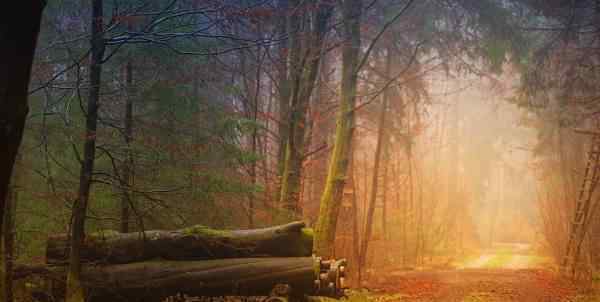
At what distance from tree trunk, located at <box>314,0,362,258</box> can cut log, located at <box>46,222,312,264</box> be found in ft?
12.3

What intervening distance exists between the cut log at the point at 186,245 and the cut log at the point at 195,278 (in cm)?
16

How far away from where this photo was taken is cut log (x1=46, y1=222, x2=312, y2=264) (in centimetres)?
792

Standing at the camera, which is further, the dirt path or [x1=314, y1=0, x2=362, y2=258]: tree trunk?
[x1=314, y1=0, x2=362, y2=258]: tree trunk

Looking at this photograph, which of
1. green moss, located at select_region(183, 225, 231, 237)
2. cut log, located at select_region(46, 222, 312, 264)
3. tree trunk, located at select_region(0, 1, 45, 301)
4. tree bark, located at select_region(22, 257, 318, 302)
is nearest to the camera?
tree trunk, located at select_region(0, 1, 45, 301)

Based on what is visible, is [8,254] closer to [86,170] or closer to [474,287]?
[86,170]

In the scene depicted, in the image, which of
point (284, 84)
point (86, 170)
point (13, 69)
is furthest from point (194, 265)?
point (284, 84)

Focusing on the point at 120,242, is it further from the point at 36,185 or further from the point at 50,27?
the point at 50,27

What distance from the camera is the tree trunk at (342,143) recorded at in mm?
12086

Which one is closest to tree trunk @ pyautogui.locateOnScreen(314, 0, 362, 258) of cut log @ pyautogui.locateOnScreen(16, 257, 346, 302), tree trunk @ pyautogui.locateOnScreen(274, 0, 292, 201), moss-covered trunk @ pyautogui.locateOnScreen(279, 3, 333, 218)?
moss-covered trunk @ pyautogui.locateOnScreen(279, 3, 333, 218)

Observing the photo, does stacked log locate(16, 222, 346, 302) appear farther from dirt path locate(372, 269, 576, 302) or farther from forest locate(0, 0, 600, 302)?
dirt path locate(372, 269, 576, 302)

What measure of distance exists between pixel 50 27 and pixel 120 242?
535 cm

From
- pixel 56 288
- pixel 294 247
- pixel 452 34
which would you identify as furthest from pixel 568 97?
pixel 56 288

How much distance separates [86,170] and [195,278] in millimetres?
2481

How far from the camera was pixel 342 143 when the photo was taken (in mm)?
12516
